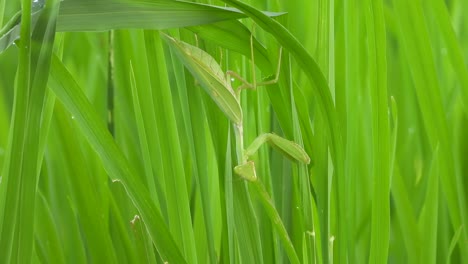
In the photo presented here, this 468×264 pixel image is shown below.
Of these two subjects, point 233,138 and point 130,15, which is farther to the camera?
point 233,138

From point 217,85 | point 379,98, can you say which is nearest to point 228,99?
point 217,85

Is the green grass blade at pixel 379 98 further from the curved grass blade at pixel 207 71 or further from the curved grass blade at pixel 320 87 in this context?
the curved grass blade at pixel 207 71

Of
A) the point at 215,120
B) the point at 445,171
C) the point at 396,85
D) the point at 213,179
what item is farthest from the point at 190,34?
the point at 396,85

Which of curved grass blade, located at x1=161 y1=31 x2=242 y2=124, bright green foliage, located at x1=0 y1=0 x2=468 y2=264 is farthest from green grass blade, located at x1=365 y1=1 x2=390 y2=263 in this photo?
curved grass blade, located at x1=161 y1=31 x2=242 y2=124

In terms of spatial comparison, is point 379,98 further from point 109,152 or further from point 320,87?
point 109,152

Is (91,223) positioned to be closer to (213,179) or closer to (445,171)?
(213,179)

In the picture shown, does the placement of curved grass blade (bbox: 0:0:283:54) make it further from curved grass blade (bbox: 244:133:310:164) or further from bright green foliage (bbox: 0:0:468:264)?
curved grass blade (bbox: 244:133:310:164)

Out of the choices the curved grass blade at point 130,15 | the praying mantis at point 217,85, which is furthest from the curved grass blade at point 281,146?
the curved grass blade at point 130,15
